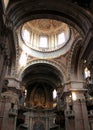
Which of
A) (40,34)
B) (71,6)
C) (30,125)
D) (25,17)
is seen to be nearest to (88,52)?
(71,6)

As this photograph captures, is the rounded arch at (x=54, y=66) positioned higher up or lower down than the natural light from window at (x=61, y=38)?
lower down

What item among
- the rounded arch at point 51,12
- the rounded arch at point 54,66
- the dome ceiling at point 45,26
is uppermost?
the dome ceiling at point 45,26

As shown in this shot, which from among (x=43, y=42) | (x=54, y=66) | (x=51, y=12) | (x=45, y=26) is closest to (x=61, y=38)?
(x=43, y=42)

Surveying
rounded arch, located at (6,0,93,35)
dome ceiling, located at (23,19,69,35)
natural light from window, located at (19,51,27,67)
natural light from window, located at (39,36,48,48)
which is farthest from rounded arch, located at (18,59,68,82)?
rounded arch, located at (6,0,93,35)

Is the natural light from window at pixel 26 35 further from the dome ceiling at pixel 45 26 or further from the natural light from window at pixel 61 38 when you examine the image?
the natural light from window at pixel 61 38

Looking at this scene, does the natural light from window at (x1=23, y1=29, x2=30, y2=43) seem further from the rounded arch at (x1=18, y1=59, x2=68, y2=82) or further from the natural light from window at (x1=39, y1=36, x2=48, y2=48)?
the rounded arch at (x1=18, y1=59, x2=68, y2=82)

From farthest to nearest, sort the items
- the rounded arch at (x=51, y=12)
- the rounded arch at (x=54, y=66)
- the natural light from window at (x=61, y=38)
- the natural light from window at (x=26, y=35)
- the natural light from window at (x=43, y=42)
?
1. the natural light from window at (x=43, y=42)
2. the natural light from window at (x=61, y=38)
3. the natural light from window at (x=26, y=35)
4. the rounded arch at (x=54, y=66)
5. the rounded arch at (x=51, y=12)

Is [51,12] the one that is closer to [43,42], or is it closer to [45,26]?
[43,42]

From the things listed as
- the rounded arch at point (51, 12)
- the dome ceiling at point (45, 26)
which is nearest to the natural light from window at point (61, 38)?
the dome ceiling at point (45, 26)

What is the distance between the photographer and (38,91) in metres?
30.5

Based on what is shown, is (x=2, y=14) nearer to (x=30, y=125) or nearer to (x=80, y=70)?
(x=80, y=70)

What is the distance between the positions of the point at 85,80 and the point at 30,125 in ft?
39.5

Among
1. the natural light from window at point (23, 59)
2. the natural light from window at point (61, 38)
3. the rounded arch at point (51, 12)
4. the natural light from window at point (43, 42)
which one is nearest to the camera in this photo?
Answer: the rounded arch at point (51, 12)

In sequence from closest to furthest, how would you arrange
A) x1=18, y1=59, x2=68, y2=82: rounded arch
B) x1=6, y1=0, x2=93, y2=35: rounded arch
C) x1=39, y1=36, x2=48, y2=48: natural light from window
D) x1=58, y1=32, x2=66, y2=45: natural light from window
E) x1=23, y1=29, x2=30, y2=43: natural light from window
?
x1=6, y1=0, x2=93, y2=35: rounded arch → x1=18, y1=59, x2=68, y2=82: rounded arch → x1=23, y1=29, x2=30, y2=43: natural light from window → x1=58, y1=32, x2=66, y2=45: natural light from window → x1=39, y1=36, x2=48, y2=48: natural light from window
